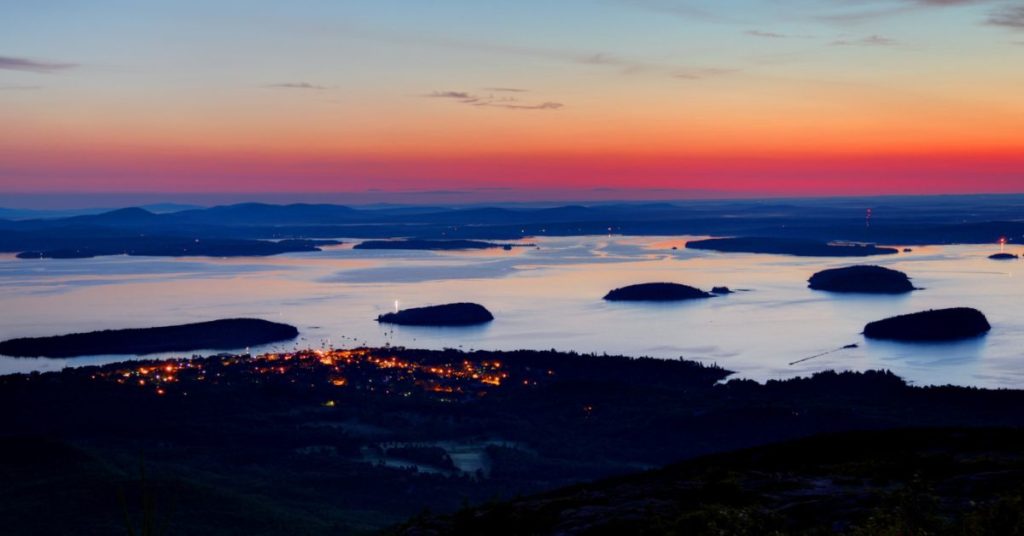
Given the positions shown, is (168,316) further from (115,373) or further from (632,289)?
(632,289)

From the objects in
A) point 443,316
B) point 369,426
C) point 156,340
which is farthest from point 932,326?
point 156,340

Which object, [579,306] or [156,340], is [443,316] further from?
[156,340]

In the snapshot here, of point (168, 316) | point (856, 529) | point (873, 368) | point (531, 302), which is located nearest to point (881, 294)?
point (531, 302)

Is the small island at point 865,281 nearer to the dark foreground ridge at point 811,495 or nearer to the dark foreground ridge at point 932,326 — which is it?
the dark foreground ridge at point 932,326

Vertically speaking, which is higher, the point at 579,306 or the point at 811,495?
the point at 811,495

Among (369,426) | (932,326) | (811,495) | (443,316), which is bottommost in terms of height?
(369,426)

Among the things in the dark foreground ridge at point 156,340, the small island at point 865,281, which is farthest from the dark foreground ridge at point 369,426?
the small island at point 865,281

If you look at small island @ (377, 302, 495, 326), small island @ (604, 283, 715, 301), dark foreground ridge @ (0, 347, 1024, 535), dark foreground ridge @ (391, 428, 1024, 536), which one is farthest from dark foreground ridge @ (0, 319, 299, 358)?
dark foreground ridge @ (391, 428, 1024, 536)
